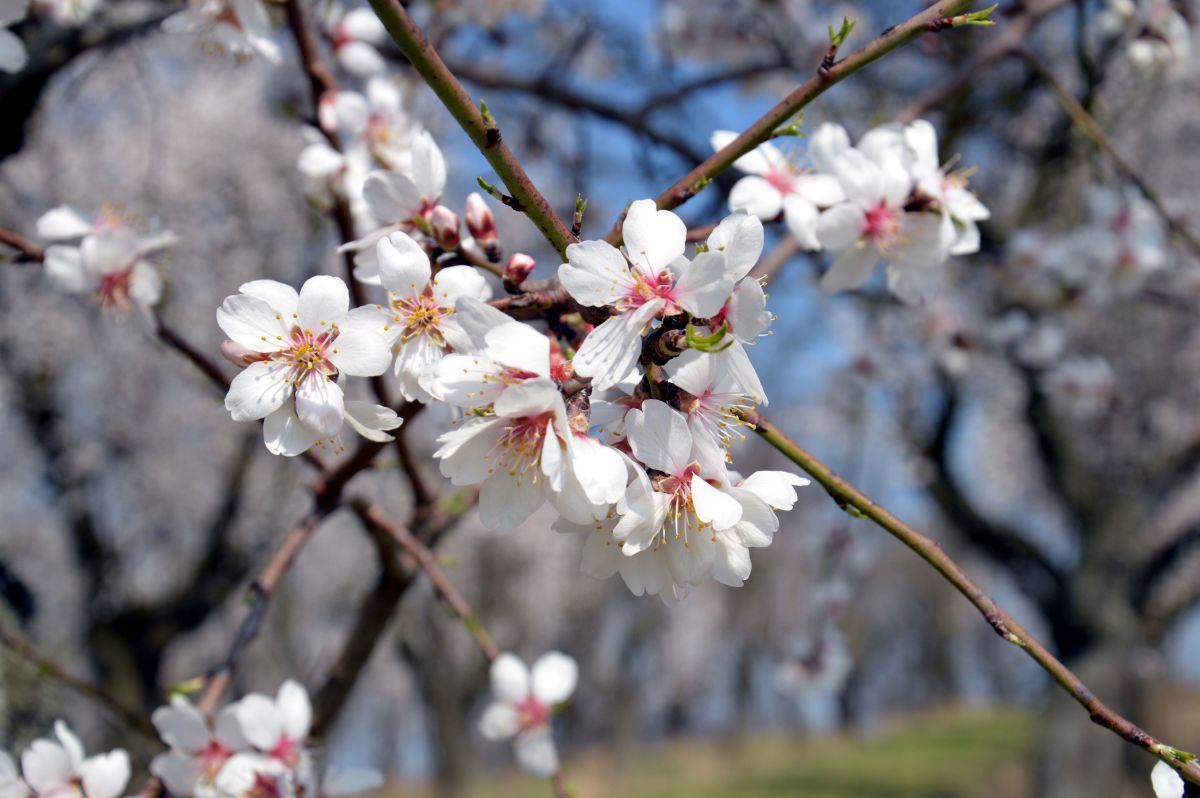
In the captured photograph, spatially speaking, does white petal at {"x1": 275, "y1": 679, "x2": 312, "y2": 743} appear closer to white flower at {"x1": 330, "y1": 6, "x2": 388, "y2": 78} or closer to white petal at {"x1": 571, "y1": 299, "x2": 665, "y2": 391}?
white petal at {"x1": 571, "y1": 299, "x2": 665, "y2": 391}

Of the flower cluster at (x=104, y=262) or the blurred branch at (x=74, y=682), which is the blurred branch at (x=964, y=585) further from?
the blurred branch at (x=74, y=682)

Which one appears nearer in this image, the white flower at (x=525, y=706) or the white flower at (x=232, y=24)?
the white flower at (x=232, y=24)

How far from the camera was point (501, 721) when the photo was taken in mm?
1904

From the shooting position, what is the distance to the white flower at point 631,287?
0.86 metres

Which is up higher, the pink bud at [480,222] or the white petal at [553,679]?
the pink bud at [480,222]

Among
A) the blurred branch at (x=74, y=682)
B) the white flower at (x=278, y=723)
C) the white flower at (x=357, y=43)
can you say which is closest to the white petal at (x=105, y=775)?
the white flower at (x=278, y=723)

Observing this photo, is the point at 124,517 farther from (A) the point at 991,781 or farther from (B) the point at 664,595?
(B) the point at 664,595

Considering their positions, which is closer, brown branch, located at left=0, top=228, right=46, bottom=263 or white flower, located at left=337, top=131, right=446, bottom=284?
white flower, located at left=337, top=131, right=446, bottom=284

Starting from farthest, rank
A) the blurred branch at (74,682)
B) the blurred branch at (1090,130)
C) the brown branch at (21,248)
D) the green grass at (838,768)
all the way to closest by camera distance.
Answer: the green grass at (838,768) < the blurred branch at (1090,130) < the blurred branch at (74,682) < the brown branch at (21,248)

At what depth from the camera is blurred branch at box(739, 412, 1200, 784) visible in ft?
3.18

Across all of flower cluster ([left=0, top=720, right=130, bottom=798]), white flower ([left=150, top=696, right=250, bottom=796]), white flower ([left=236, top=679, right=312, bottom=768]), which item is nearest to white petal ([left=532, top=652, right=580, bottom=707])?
white flower ([left=236, top=679, right=312, bottom=768])

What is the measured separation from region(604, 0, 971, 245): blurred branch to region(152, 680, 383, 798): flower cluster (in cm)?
92

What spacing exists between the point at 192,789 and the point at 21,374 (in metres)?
7.49

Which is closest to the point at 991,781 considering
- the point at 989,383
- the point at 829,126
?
the point at 989,383
